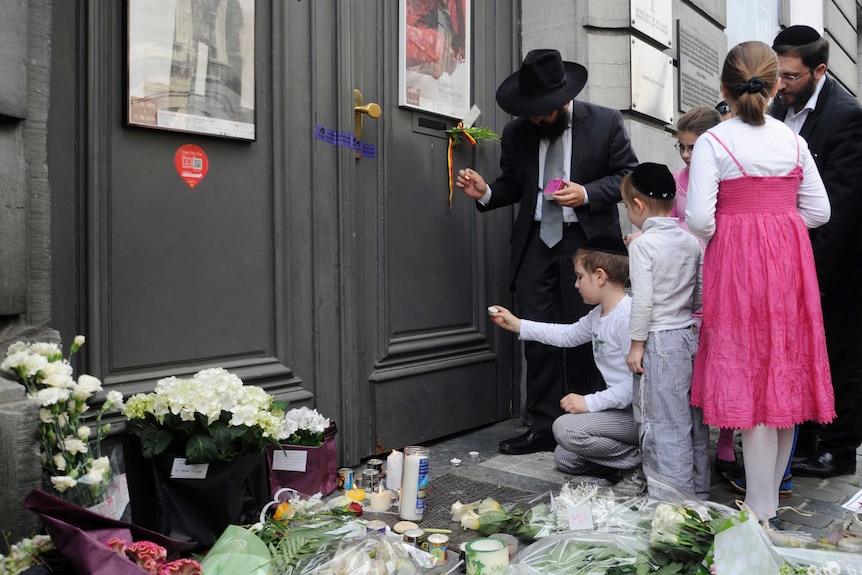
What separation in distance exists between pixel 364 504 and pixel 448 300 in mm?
1420

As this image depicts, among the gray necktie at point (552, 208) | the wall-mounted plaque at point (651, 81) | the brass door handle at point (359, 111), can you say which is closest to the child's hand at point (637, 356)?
the gray necktie at point (552, 208)

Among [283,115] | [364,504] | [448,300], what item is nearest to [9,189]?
[283,115]

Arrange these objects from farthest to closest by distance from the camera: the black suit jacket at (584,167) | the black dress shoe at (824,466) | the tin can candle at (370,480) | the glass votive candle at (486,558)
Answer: the black suit jacket at (584,167) < the black dress shoe at (824,466) < the tin can candle at (370,480) < the glass votive candle at (486,558)

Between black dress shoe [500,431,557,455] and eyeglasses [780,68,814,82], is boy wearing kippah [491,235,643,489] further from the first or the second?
eyeglasses [780,68,814,82]

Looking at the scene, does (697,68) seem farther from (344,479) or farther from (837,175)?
(344,479)

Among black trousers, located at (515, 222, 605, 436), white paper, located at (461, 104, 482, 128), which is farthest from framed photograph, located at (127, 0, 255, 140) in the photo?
black trousers, located at (515, 222, 605, 436)

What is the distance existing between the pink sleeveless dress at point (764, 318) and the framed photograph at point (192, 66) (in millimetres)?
1905

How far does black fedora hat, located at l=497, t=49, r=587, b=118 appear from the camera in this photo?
3807 mm

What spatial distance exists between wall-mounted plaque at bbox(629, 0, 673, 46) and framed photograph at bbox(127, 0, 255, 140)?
253 cm

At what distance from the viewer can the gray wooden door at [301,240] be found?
2.75 m

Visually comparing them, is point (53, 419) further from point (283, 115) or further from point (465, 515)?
point (283, 115)

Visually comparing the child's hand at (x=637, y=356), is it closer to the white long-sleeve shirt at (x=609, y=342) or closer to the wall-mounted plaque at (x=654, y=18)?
the white long-sleeve shirt at (x=609, y=342)

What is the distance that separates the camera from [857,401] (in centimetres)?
369

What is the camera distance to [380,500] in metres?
3.08
